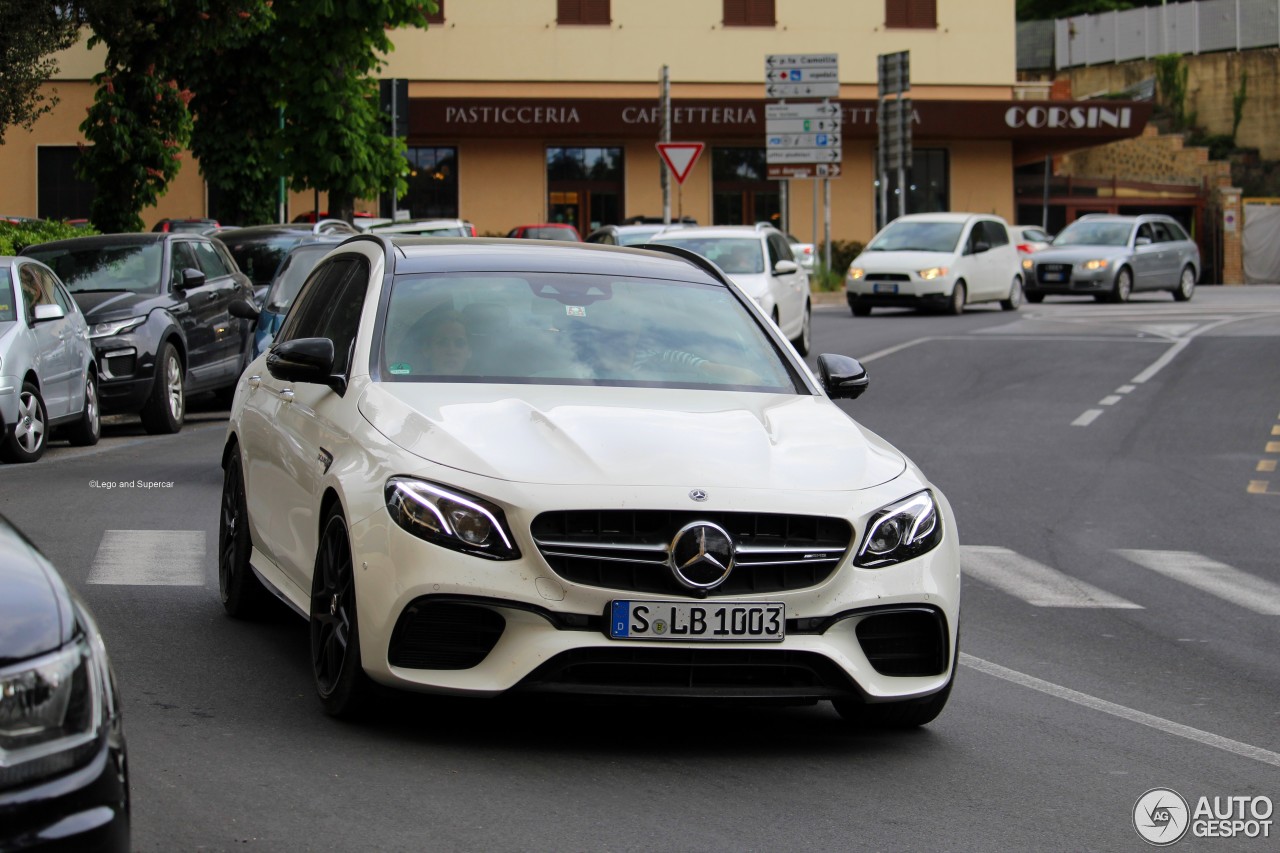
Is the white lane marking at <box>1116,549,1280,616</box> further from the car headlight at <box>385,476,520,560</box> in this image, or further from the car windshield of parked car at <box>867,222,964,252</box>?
the car windshield of parked car at <box>867,222,964,252</box>

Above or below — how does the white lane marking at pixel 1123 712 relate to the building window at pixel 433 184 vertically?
below

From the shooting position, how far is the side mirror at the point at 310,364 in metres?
6.67

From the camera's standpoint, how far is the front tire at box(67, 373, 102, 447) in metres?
15.8

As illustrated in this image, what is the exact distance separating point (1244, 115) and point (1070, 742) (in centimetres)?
6081

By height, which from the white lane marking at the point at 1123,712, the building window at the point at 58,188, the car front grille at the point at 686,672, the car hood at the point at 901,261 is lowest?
the white lane marking at the point at 1123,712

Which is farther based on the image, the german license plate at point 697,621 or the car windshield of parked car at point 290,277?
the car windshield of parked car at point 290,277

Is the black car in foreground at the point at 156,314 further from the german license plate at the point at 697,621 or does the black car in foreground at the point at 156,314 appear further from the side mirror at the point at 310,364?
the german license plate at the point at 697,621

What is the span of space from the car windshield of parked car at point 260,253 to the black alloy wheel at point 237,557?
14.1m

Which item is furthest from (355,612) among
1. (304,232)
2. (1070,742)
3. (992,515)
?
(304,232)

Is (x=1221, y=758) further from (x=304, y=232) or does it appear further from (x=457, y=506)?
(x=304, y=232)

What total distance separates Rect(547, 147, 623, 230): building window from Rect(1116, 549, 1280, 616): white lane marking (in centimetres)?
4236

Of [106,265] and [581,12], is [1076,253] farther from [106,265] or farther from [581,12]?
[106,265]

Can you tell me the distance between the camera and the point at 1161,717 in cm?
689
